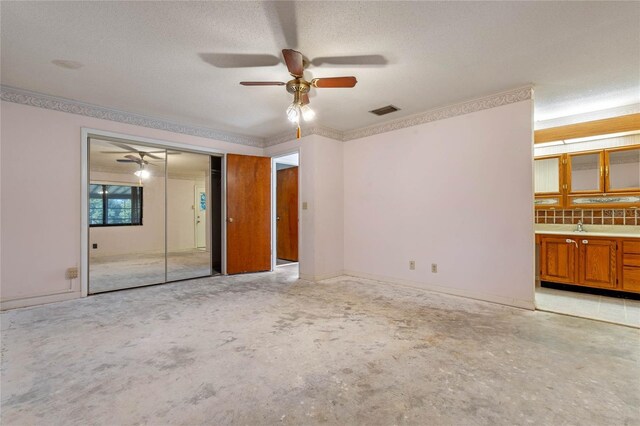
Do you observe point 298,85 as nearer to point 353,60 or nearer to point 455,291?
point 353,60

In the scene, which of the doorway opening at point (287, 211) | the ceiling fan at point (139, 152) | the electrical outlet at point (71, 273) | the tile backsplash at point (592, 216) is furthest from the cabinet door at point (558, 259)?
the electrical outlet at point (71, 273)

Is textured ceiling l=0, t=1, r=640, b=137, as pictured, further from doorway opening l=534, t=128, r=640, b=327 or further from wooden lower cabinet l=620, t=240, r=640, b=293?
wooden lower cabinet l=620, t=240, r=640, b=293

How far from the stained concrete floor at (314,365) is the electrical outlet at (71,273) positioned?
1.10ft

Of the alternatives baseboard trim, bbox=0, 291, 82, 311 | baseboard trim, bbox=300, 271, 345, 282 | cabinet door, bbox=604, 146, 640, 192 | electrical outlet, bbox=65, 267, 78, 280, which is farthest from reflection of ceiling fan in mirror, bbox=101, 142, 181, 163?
cabinet door, bbox=604, 146, 640, 192

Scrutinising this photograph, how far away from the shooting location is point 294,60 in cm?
229

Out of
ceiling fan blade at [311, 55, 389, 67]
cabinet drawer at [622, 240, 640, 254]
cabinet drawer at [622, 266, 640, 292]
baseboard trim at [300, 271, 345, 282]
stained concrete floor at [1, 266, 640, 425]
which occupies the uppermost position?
ceiling fan blade at [311, 55, 389, 67]

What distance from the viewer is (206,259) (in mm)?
5266

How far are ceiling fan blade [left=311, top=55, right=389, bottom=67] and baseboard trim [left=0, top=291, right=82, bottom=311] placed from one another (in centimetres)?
400

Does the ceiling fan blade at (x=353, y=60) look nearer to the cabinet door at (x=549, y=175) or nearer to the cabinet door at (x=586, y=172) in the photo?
the cabinet door at (x=549, y=175)

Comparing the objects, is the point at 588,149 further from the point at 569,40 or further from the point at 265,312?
the point at 265,312

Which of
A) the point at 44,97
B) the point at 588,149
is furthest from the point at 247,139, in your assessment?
the point at 588,149

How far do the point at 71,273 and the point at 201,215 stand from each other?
210 cm

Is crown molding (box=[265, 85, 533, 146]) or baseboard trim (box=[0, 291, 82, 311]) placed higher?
crown molding (box=[265, 85, 533, 146])

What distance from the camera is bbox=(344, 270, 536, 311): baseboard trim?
328 centimetres
